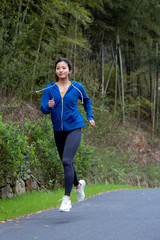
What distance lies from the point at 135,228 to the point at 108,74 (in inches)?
663

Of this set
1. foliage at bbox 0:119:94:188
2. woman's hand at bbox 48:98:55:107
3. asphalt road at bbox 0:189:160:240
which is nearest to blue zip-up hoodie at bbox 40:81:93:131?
woman's hand at bbox 48:98:55:107

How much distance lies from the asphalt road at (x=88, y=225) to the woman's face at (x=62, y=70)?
5.62 ft

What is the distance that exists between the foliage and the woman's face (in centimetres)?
167

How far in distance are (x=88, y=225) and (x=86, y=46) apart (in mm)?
12427

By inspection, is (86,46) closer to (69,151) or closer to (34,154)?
(34,154)

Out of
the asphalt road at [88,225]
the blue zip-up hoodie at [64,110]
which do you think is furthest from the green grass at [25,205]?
the blue zip-up hoodie at [64,110]

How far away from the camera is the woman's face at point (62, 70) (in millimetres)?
4977

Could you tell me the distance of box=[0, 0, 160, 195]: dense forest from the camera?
1066 centimetres

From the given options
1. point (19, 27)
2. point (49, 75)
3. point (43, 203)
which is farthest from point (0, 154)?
point (49, 75)

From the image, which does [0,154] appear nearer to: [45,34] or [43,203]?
[43,203]

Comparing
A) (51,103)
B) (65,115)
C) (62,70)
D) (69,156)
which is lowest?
(69,156)

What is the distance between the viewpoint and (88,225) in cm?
428

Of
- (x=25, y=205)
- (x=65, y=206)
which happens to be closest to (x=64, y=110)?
(x=65, y=206)

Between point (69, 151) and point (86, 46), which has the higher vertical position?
point (86, 46)
